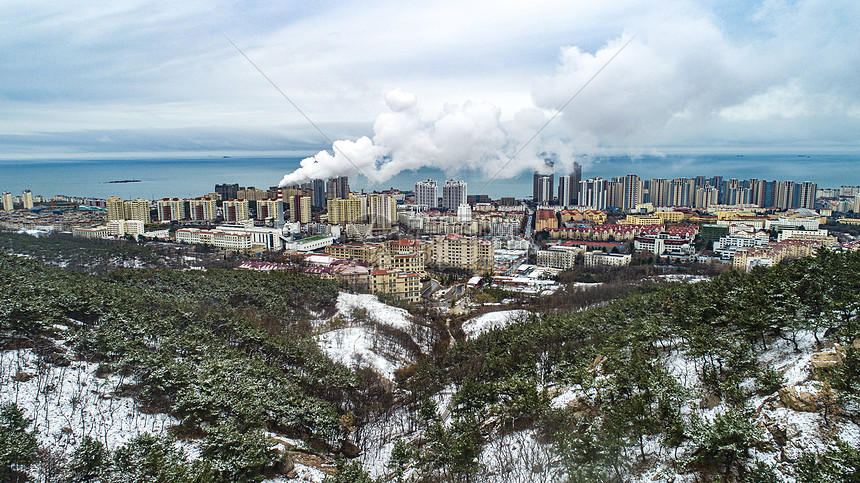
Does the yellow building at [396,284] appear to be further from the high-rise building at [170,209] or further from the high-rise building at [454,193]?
the high-rise building at [454,193]

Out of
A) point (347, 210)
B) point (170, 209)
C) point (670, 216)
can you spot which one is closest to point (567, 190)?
point (670, 216)

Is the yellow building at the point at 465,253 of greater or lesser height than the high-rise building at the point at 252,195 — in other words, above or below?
below

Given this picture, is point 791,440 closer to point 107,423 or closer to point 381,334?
point 107,423

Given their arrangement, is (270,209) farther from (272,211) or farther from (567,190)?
(567,190)

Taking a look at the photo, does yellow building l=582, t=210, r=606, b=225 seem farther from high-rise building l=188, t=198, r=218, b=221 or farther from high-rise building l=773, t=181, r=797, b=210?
high-rise building l=188, t=198, r=218, b=221

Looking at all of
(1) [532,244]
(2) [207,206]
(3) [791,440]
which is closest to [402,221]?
(1) [532,244]

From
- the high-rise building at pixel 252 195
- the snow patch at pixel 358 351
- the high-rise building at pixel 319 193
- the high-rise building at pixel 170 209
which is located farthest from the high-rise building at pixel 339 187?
the snow patch at pixel 358 351
